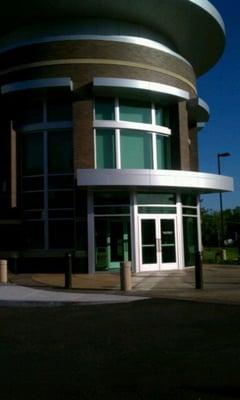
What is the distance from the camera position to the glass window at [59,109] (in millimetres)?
25820

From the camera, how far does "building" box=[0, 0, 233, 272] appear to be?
2434 centimetres

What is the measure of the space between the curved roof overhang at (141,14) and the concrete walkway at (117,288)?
490 inches

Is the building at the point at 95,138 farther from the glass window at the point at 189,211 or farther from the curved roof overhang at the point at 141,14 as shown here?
the glass window at the point at 189,211

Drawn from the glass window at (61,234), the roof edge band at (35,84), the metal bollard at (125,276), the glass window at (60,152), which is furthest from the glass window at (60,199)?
the metal bollard at (125,276)

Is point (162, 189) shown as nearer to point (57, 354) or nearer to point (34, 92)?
point (34, 92)

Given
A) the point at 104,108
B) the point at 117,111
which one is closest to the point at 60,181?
the point at 104,108

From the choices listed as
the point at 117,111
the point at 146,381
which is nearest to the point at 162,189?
the point at 117,111

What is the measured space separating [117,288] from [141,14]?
14886 millimetres

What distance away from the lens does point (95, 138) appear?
2520 centimetres

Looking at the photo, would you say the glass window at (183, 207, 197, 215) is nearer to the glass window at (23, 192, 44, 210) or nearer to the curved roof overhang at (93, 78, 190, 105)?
the curved roof overhang at (93, 78, 190, 105)

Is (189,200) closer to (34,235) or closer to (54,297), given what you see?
(34,235)

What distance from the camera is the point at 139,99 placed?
86.0 ft

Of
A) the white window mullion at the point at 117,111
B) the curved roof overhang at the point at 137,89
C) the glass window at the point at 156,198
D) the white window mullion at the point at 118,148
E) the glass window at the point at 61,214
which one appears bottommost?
the glass window at the point at 61,214

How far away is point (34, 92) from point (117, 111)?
388 cm
